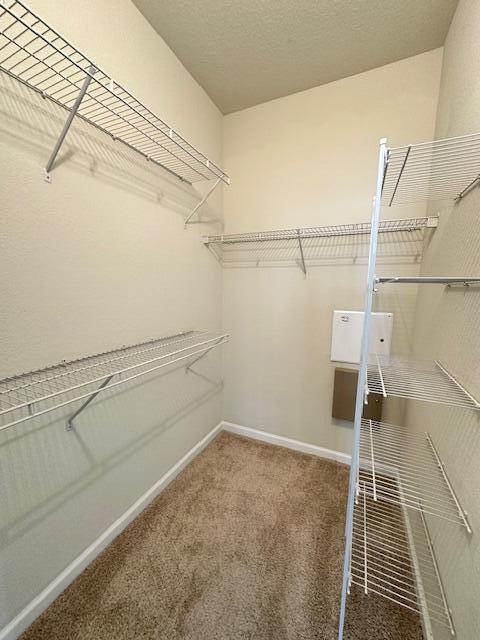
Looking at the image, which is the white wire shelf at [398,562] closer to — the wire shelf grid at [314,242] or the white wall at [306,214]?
the white wall at [306,214]

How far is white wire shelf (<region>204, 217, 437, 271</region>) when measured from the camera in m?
1.61

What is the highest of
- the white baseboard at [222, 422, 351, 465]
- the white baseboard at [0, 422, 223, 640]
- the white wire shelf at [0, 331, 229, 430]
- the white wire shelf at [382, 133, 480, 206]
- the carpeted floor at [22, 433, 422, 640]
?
the white wire shelf at [382, 133, 480, 206]

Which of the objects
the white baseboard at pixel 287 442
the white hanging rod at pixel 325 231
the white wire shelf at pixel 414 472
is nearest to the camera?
the white wire shelf at pixel 414 472

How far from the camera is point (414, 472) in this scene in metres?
1.11

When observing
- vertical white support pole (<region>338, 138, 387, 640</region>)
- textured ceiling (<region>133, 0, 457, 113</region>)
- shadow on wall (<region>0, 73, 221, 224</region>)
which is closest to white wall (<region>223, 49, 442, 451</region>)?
textured ceiling (<region>133, 0, 457, 113</region>)

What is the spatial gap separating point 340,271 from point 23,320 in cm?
177

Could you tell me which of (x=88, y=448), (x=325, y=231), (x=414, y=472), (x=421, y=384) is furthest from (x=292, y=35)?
(x=88, y=448)

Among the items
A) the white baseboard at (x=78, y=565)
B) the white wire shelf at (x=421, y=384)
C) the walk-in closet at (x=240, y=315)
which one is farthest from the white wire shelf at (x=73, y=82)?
the white baseboard at (x=78, y=565)

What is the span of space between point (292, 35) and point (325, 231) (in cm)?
105

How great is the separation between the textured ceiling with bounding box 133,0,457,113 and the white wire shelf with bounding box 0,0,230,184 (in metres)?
0.59

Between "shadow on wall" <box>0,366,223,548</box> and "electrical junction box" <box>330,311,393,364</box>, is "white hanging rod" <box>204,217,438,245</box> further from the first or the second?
"shadow on wall" <box>0,366,223,548</box>

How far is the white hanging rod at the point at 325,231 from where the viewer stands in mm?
1535

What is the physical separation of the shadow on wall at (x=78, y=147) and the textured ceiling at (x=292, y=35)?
71 centimetres

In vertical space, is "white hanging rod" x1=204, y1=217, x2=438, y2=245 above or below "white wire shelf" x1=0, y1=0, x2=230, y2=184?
below
